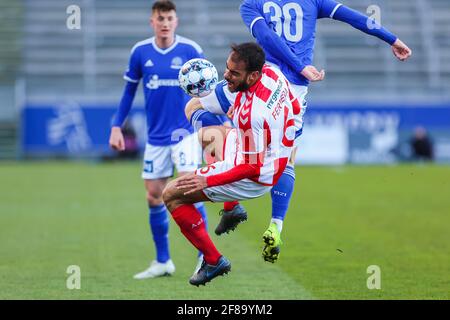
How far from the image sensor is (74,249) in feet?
38.1

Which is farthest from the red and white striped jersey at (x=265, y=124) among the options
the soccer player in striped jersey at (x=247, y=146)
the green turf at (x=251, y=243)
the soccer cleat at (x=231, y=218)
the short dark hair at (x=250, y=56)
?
the green turf at (x=251, y=243)

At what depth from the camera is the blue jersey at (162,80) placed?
9.68 meters

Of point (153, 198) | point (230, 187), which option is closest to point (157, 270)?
point (153, 198)

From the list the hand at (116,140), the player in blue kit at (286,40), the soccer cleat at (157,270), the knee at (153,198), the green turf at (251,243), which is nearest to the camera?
the player in blue kit at (286,40)

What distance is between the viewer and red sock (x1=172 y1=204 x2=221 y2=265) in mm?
7320

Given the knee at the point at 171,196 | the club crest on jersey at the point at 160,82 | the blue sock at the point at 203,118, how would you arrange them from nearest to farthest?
the knee at the point at 171,196, the blue sock at the point at 203,118, the club crest on jersey at the point at 160,82

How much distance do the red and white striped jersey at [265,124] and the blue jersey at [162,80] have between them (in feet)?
8.65

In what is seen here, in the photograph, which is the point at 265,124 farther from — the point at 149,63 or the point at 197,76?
the point at 149,63

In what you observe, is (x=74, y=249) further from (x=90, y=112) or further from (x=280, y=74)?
(x=90, y=112)

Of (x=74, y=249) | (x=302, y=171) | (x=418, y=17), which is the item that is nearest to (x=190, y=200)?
(x=74, y=249)

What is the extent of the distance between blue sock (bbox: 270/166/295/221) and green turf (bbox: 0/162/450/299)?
1008mm

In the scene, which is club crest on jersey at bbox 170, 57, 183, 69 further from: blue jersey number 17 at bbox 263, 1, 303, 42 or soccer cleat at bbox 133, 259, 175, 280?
soccer cleat at bbox 133, 259, 175, 280

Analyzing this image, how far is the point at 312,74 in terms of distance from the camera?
738 cm

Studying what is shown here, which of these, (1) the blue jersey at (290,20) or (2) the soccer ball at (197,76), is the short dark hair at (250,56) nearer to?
(2) the soccer ball at (197,76)
